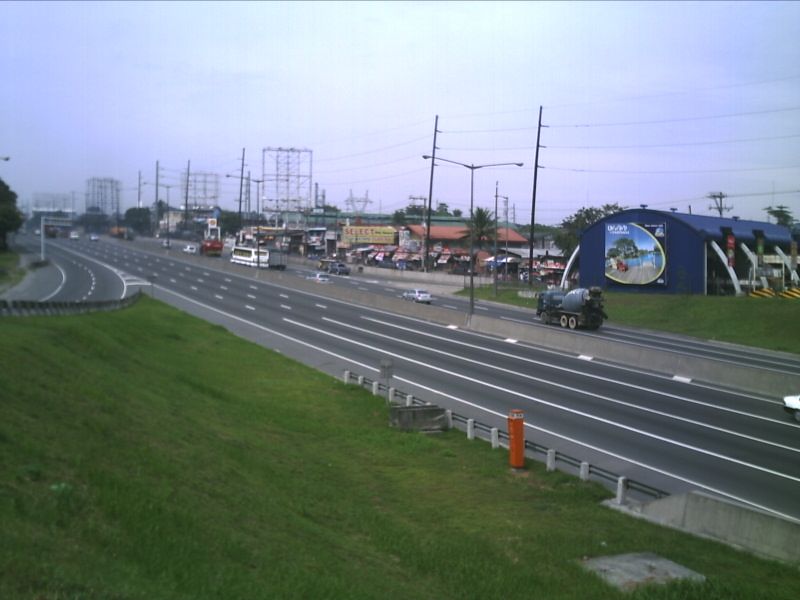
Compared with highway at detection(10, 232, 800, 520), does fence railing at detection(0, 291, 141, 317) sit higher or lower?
higher

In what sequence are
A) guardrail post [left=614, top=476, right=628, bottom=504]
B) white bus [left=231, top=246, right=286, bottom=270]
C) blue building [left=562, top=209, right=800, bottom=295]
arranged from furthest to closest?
white bus [left=231, top=246, right=286, bottom=270] → blue building [left=562, top=209, right=800, bottom=295] → guardrail post [left=614, top=476, right=628, bottom=504]

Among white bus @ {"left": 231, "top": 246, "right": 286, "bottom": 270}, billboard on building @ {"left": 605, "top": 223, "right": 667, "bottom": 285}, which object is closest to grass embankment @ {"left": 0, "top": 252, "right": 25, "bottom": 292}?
white bus @ {"left": 231, "top": 246, "right": 286, "bottom": 270}

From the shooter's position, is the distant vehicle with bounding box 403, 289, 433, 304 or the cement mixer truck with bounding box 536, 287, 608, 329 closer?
the cement mixer truck with bounding box 536, 287, 608, 329

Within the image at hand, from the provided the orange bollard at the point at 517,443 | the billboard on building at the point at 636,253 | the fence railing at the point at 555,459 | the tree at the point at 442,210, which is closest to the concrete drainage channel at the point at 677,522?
the fence railing at the point at 555,459

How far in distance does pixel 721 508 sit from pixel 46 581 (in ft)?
34.8

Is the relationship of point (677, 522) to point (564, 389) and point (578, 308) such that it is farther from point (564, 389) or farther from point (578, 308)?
point (578, 308)

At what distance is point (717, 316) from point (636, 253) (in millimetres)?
14881

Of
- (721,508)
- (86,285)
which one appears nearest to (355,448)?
(721,508)

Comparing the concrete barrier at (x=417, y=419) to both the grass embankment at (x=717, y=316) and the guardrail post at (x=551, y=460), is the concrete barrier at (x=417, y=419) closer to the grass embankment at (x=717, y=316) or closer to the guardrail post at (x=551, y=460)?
the guardrail post at (x=551, y=460)

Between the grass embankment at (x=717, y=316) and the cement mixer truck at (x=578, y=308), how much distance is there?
6171 millimetres

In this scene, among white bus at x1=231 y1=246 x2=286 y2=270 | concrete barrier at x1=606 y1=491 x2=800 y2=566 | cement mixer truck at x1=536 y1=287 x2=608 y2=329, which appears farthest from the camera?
white bus at x1=231 y1=246 x2=286 y2=270

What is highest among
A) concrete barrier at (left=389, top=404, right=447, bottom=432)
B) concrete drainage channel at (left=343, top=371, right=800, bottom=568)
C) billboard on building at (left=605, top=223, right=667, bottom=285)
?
billboard on building at (left=605, top=223, right=667, bottom=285)

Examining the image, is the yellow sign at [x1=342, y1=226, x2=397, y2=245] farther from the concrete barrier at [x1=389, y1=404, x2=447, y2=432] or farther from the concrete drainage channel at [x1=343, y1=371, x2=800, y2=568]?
the concrete drainage channel at [x1=343, y1=371, x2=800, y2=568]

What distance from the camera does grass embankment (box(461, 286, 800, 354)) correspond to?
46997 millimetres
